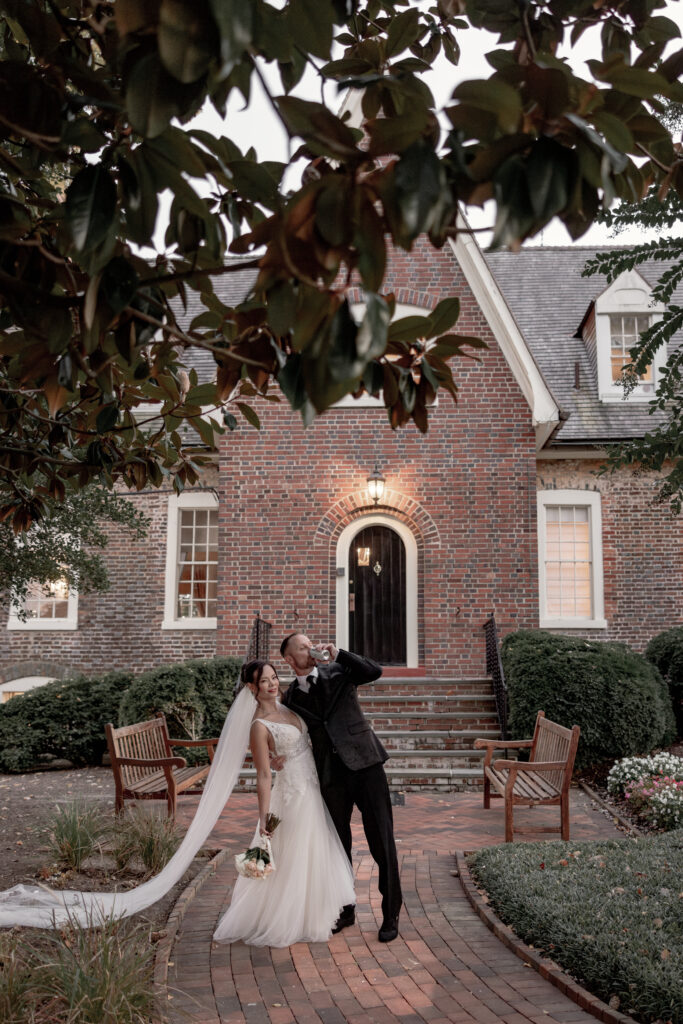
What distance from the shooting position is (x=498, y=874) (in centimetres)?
596

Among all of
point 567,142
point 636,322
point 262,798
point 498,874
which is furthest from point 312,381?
point 636,322

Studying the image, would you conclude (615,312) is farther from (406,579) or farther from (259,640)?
(259,640)

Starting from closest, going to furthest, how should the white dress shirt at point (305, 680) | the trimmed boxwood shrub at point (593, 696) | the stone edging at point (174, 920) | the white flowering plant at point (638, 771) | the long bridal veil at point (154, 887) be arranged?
the stone edging at point (174, 920) < the long bridal veil at point (154, 887) < the white dress shirt at point (305, 680) < the white flowering plant at point (638, 771) < the trimmed boxwood shrub at point (593, 696)

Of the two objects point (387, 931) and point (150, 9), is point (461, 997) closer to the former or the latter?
point (387, 931)

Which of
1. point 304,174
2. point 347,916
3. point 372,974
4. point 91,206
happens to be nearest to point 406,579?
point 347,916

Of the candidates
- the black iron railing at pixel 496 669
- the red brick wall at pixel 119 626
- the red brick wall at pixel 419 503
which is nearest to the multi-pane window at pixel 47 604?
the red brick wall at pixel 119 626

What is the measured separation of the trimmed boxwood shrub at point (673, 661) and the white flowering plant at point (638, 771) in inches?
112

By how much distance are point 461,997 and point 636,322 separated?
13736 millimetres

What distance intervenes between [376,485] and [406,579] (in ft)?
5.06

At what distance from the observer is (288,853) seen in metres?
5.39

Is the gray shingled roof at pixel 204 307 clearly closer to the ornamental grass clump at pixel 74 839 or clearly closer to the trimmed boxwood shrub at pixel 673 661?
the trimmed boxwood shrub at pixel 673 661

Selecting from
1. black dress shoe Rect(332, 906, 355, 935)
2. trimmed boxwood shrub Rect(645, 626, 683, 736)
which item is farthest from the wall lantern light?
black dress shoe Rect(332, 906, 355, 935)

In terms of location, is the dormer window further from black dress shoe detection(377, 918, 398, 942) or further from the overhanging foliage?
the overhanging foliage

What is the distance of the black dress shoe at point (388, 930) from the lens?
515 centimetres
